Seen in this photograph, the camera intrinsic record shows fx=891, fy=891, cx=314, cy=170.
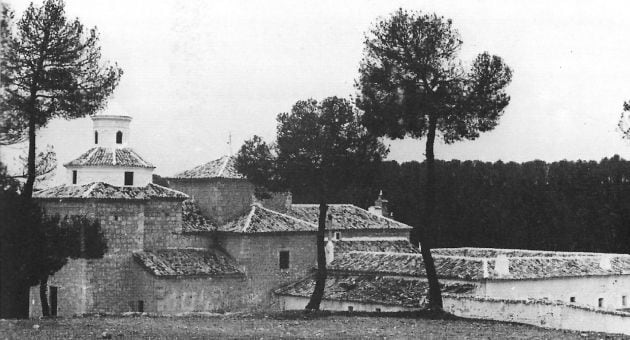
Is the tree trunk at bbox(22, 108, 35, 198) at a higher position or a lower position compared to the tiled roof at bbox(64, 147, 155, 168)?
lower

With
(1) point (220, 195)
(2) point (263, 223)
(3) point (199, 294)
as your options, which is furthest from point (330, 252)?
(3) point (199, 294)

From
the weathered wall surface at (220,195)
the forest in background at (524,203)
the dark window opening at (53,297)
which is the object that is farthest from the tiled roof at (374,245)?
the dark window opening at (53,297)

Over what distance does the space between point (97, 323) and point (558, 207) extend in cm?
4176

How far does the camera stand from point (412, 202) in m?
64.6

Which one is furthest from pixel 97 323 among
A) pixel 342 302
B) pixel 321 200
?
pixel 342 302

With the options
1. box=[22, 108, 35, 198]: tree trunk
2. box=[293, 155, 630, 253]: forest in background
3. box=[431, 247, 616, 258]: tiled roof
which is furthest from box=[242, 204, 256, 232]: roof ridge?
box=[293, 155, 630, 253]: forest in background

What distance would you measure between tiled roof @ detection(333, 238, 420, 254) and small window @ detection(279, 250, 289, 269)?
10.3ft

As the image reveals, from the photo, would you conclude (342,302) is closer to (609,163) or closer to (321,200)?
(321,200)

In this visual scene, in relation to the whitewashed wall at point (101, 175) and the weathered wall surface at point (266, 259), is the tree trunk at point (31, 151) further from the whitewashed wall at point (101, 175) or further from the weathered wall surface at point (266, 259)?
the weathered wall surface at point (266, 259)

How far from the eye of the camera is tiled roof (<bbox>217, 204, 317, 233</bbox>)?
40281mm

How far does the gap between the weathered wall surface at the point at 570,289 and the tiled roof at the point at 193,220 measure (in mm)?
13030

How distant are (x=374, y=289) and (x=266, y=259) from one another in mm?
5587

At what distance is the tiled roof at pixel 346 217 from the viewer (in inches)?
1821

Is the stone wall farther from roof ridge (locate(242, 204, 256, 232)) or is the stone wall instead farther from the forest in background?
the forest in background
